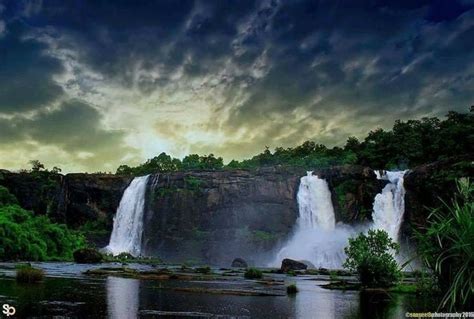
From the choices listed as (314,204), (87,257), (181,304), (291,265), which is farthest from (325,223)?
(181,304)

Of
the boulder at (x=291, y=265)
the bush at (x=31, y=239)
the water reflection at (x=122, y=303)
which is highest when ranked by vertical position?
the bush at (x=31, y=239)

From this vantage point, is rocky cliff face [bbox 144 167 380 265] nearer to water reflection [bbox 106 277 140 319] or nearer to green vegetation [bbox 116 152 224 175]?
green vegetation [bbox 116 152 224 175]

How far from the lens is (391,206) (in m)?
66.7

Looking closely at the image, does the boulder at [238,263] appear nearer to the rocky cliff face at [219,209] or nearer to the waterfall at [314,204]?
the rocky cliff face at [219,209]

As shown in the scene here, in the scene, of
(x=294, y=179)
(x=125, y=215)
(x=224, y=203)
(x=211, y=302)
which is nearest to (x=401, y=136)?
(x=294, y=179)

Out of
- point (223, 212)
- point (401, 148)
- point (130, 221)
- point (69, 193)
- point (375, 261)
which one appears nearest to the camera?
point (375, 261)

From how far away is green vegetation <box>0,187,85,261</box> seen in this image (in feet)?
175

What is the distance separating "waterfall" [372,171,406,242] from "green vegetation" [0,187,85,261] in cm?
3711

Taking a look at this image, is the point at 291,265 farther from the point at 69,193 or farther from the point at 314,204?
the point at 69,193

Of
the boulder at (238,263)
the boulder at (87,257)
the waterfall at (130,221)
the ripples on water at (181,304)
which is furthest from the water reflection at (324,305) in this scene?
the waterfall at (130,221)

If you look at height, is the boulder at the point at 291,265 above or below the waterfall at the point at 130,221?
below

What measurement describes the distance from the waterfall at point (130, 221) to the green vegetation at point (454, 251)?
64.8 metres

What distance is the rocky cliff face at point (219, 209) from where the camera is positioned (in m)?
72.1

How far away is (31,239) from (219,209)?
27256mm
